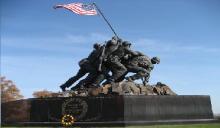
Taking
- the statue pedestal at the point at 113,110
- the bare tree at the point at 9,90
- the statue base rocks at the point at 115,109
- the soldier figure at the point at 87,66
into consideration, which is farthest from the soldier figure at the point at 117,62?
the bare tree at the point at 9,90

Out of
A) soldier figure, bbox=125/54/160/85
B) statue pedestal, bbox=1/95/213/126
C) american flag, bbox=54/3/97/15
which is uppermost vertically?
american flag, bbox=54/3/97/15

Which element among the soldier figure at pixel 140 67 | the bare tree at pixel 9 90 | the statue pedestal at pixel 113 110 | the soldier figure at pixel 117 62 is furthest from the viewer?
the bare tree at pixel 9 90

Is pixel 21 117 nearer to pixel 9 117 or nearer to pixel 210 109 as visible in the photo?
pixel 9 117

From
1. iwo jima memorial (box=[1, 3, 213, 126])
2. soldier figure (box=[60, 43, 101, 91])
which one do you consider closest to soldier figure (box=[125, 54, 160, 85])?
iwo jima memorial (box=[1, 3, 213, 126])

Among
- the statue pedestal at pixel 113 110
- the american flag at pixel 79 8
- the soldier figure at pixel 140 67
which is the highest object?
the american flag at pixel 79 8

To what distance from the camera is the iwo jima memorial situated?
53.0 feet

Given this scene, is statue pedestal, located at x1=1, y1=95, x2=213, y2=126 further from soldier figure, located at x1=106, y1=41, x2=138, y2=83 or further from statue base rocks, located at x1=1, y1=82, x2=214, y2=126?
soldier figure, located at x1=106, y1=41, x2=138, y2=83

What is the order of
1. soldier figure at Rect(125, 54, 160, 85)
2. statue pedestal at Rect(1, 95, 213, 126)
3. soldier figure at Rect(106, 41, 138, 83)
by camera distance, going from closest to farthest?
statue pedestal at Rect(1, 95, 213, 126) < soldier figure at Rect(106, 41, 138, 83) < soldier figure at Rect(125, 54, 160, 85)

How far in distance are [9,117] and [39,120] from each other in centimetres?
221

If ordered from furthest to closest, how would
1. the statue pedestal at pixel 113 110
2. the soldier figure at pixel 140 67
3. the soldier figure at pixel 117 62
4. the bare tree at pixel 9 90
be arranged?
the bare tree at pixel 9 90 < the soldier figure at pixel 140 67 < the soldier figure at pixel 117 62 < the statue pedestal at pixel 113 110

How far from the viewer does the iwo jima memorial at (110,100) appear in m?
16.1

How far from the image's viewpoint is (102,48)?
18906 millimetres

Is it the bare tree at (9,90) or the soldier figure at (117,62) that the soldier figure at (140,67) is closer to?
the soldier figure at (117,62)

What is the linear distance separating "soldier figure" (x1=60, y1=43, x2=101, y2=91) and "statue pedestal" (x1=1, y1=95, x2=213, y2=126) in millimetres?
2804
